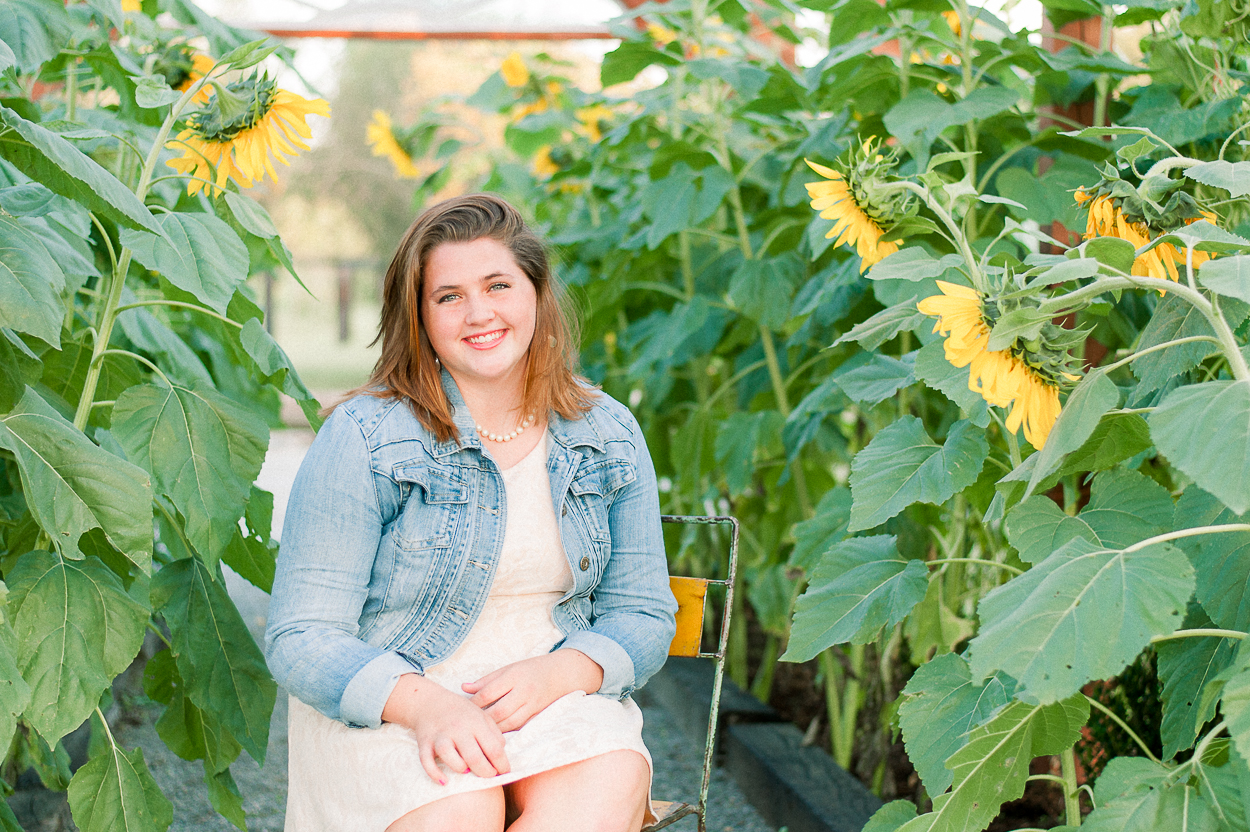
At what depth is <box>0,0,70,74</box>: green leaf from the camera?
1411 millimetres

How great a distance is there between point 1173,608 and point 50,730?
3.62ft

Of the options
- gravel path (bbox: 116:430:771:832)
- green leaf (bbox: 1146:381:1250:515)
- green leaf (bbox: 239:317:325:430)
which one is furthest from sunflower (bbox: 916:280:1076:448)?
gravel path (bbox: 116:430:771:832)

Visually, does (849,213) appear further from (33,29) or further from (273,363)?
(33,29)

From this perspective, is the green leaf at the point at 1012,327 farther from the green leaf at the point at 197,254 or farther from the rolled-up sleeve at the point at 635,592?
the green leaf at the point at 197,254

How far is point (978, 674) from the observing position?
93 centimetres

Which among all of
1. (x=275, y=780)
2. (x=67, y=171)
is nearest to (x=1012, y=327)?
(x=67, y=171)

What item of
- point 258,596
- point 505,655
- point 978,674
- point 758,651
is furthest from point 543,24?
point 978,674

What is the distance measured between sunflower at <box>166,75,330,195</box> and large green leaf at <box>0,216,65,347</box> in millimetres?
272

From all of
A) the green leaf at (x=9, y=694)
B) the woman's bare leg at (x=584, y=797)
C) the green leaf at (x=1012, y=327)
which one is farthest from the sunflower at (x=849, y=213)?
the green leaf at (x=9, y=694)

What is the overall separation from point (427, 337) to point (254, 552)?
0.38 m

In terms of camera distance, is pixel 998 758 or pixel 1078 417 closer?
pixel 1078 417

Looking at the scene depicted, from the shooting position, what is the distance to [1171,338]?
1.18 meters

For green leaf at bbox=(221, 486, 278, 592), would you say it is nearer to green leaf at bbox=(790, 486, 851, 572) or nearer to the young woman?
the young woman

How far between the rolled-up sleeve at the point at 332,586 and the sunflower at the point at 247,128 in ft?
1.12
